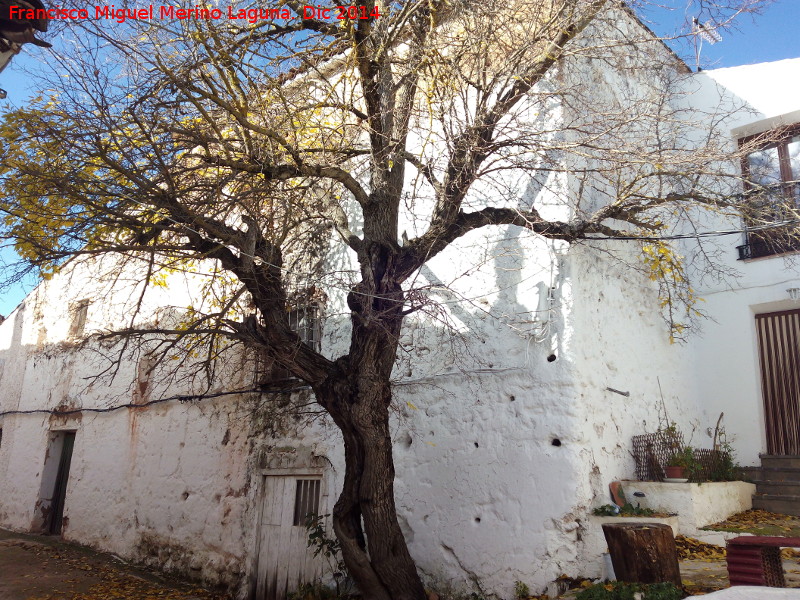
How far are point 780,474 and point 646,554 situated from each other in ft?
12.6

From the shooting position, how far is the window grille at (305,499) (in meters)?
8.18

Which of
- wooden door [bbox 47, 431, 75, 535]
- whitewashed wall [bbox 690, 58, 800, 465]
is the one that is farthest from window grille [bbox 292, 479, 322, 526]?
wooden door [bbox 47, 431, 75, 535]

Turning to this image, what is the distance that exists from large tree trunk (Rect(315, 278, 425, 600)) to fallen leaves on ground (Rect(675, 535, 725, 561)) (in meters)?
2.61

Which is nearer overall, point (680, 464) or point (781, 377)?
point (680, 464)

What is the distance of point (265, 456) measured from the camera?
8.71 meters

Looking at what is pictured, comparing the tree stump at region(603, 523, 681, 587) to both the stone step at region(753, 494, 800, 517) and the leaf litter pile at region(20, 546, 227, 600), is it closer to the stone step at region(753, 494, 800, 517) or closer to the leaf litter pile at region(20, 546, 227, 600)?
the stone step at region(753, 494, 800, 517)

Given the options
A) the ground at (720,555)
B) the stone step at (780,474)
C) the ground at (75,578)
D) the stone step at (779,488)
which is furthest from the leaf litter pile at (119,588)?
the stone step at (780,474)

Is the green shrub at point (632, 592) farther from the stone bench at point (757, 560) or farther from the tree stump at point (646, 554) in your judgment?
the stone bench at point (757, 560)

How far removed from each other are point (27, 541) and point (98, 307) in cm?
407

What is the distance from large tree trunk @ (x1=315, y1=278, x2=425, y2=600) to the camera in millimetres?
5879

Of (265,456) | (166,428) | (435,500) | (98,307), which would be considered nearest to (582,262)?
(435,500)

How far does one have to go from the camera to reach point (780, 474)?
8.03 metres

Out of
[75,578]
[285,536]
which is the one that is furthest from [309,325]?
[75,578]

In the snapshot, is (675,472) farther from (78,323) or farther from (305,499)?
(78,323)
